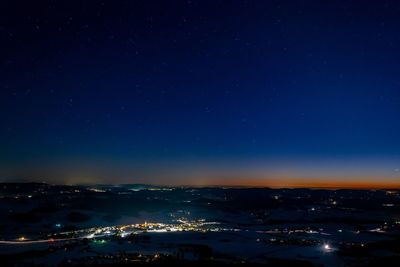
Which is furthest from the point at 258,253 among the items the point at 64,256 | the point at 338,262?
the point at 64,256

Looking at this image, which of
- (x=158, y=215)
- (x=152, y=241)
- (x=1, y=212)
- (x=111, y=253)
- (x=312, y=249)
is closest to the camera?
(x=111, y=253)

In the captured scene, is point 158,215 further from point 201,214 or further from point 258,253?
point 258,253

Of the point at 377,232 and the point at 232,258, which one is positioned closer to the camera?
the point at 232,258

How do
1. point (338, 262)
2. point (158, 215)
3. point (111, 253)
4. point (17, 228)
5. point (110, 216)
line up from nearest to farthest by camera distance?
point (338, 262) → point (111, 253) → point (17, 228) → point (110, 216) → point (158, 215)

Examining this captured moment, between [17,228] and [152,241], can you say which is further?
[17,228]

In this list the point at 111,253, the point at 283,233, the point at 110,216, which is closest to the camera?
the point at 111,253

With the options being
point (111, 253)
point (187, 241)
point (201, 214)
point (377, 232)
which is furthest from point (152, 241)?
point (201, 214)

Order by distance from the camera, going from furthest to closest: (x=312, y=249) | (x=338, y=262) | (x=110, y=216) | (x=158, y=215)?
(x=158, y=215)
(x=110, y=216)
(x=312, y=249)
(x=338, y=262)

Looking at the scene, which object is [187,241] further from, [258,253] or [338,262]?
[338,262]
